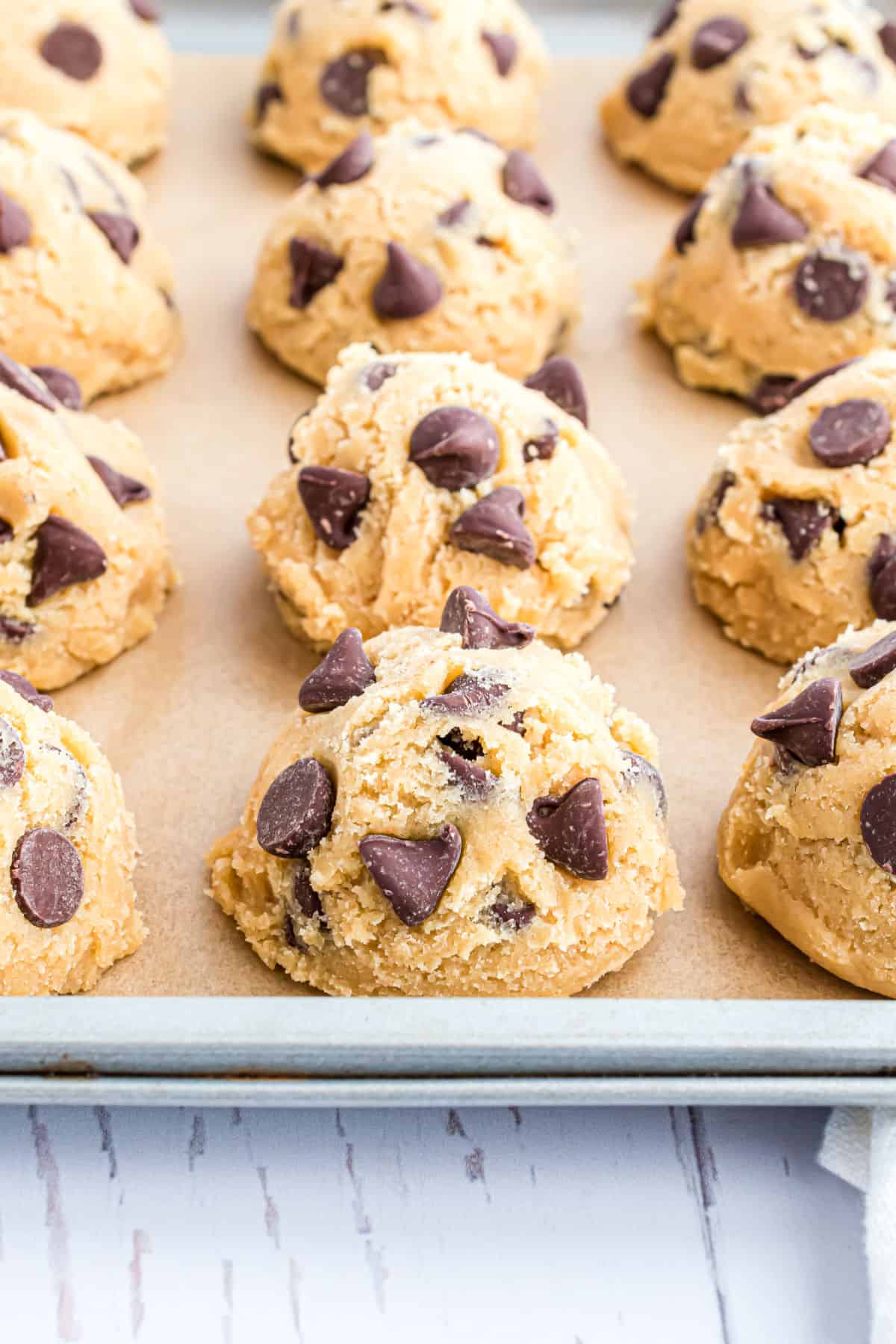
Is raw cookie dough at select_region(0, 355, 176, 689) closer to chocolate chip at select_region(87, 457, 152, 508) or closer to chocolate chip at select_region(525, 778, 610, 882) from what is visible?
chocolate chip at select_region(87, 457, 152, 508)

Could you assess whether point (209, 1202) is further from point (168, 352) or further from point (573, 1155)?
point (168, 352)

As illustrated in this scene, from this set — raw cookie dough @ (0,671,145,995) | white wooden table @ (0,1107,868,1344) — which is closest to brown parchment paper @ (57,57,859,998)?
raw cookie dough @ (0,671,145,995)

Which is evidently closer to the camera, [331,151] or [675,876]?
[675,876]

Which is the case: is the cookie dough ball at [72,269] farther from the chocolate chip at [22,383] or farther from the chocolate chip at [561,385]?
the chocolate chip at [561,385]

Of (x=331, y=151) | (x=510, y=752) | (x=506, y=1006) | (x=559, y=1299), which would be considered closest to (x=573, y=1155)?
(x=559, y=1299)

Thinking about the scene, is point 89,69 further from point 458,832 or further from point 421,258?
point 458,832

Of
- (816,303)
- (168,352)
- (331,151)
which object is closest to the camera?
(816,303)

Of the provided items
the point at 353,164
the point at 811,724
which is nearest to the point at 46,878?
the point at 811,724
